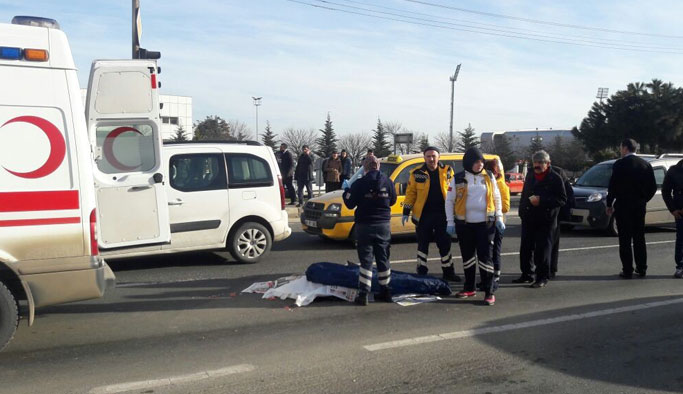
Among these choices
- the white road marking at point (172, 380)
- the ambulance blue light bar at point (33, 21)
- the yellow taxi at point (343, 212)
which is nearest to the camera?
the white road marking at point (172, 380)

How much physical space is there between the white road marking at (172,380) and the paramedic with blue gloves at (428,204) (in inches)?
144

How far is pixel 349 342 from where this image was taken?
18.6ft

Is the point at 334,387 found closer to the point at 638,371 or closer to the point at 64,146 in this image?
the point at 638,371

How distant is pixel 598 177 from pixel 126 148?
1051cm

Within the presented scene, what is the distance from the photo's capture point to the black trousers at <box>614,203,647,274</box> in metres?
8.50

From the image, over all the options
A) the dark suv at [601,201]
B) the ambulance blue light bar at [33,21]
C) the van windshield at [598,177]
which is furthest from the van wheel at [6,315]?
the van windshield at [598,177]

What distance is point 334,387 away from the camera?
4551 millimetres

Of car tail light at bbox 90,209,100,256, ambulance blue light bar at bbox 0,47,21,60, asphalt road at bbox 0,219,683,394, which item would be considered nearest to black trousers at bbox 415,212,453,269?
asphalt road at bbox 0,219,683,394

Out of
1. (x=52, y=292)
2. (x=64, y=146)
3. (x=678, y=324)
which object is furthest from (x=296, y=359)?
(x=678, y=324)

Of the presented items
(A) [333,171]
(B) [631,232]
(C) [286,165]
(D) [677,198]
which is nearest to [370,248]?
(B) [631,232]

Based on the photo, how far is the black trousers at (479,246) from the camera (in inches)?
276

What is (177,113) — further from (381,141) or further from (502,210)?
(502,210)

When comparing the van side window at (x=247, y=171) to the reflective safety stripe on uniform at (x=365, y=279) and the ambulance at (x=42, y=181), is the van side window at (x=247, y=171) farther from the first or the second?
the ambulance at (x=42, y=181)

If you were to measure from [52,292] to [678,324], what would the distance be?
6.01 meters
